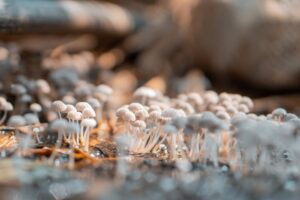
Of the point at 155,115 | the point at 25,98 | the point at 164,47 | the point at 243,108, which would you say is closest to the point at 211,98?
the point at 243,108

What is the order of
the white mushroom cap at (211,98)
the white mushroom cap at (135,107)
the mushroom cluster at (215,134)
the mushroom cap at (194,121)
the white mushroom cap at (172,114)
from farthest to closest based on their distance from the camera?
the white mushroom cap at (211,98)
the white mushroom cap at (135,107)
the white mushroom cap at (172,114)
the mushroom cap at (194,121)
the mushroom cluster at (215,134)

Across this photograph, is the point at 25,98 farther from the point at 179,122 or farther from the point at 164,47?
the point at 164,47

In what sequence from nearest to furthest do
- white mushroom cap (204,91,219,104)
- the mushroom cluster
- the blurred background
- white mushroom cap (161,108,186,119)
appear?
the mushroom cluster → white mushroom cap (161,108,186,119) → white mushroom cap (204,91,219,104) → the blurred background

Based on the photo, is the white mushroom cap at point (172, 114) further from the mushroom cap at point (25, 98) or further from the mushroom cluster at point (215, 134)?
the mushroom cap at point (25, 98)

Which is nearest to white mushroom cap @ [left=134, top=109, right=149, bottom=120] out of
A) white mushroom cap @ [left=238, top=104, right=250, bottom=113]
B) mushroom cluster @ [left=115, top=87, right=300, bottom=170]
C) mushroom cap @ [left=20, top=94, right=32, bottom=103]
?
mushroom cluster @ [left=115, top=87, right=300, bottom=170]

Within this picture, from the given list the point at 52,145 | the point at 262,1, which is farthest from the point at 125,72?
the point at 52,145

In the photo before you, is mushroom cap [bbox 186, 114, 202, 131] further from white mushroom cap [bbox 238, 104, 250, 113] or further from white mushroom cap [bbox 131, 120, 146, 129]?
white mushroom cap [bbox 238, 104, 250, 113]

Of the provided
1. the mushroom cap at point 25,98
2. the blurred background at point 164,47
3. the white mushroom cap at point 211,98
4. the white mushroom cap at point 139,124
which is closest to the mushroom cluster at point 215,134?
the white mushroom cap at point 139,124

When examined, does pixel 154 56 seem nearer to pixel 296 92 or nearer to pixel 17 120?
pixel 296 92
